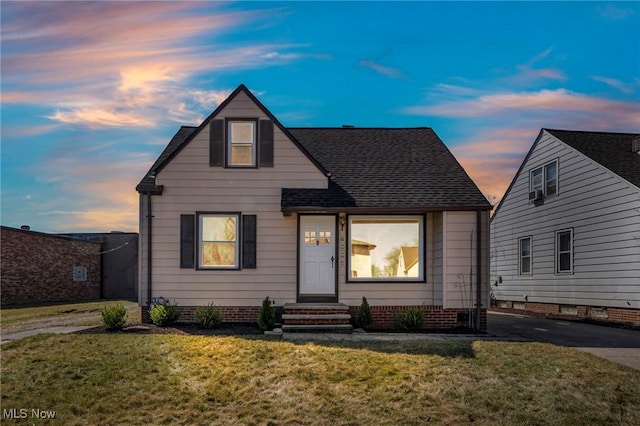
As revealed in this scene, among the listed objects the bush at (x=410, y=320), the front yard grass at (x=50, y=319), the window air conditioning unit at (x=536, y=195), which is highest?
the window air conditioning unit at (x=536, y=195)

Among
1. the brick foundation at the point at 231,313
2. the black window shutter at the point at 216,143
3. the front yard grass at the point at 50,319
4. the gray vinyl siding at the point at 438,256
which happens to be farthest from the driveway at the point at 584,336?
the front yard grass at the point at 50,319

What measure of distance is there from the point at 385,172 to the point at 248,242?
4480mm

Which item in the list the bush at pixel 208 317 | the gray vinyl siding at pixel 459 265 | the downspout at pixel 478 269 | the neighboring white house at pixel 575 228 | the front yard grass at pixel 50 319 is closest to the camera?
the bush at pixel 208 317

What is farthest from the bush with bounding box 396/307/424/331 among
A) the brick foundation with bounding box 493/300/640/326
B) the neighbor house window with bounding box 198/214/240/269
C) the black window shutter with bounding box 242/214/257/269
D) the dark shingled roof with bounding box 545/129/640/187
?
the dark shingled roof with bounding box 545/129/640/187

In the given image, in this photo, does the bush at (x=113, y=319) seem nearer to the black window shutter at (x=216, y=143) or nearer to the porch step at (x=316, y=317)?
the porch step at (x=316, y=317)

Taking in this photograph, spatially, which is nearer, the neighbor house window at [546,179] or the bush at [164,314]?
the bush at [164,314]

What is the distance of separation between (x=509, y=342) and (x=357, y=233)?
4.92 metres

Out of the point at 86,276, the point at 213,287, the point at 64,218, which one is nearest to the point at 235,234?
the point at 213,287

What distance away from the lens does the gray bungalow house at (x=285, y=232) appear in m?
13.9

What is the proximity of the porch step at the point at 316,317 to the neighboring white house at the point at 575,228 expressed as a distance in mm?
9110

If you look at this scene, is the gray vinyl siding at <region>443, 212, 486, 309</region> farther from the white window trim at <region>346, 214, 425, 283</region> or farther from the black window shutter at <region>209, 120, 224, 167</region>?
the black window shutter at <region>209, 120, 224, 167</region>

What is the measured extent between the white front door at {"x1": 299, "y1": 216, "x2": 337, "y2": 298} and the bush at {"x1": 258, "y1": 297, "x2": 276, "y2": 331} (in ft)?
4.12

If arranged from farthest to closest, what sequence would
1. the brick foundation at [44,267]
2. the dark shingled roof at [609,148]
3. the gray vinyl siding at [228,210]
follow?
the brick foundation at [44,267] < the dark shingled roof at [609,148] < the gray vinyl siding at [228,210]

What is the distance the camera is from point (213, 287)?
14.0 m
